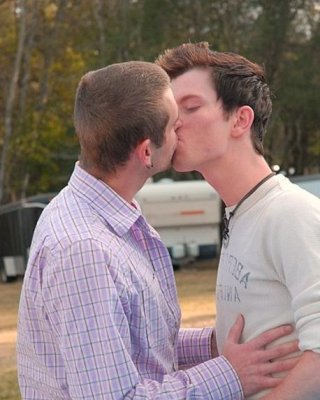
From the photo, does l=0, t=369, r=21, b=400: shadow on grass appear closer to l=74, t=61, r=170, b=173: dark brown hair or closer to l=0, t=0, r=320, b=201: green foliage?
l=74, t=61, r=170, b=173: dark brown hair

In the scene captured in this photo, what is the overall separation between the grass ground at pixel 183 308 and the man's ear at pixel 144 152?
547 cm

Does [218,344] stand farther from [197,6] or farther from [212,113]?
[197,6]

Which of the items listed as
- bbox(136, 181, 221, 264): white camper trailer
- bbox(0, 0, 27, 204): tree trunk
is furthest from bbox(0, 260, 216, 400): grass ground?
bbox(0, 0, 27, 204): tree trunk

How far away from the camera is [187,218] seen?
24.5m

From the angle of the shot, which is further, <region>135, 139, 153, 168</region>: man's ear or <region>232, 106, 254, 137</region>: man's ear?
<region>232, 106, 254, 137</region>: man's ear

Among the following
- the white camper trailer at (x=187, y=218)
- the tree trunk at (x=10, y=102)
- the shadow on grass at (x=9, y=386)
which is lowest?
the white camper trailer at (x=187, y=218)

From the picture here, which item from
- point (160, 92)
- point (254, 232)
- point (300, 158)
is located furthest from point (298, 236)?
point (300, 158)

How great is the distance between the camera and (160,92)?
2359 mm

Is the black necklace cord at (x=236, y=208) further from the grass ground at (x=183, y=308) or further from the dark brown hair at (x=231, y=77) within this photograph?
the grass ground at (x=183, y=308)

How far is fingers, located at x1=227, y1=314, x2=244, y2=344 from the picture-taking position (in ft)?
8.16

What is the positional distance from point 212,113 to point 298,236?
18.3 inches

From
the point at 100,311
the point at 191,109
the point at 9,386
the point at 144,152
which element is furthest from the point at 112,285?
the point at 9,386

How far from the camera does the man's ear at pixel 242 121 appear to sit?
104 inches

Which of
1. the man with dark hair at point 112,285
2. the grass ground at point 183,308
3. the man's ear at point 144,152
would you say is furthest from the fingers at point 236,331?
the grass ground at point 183,308
